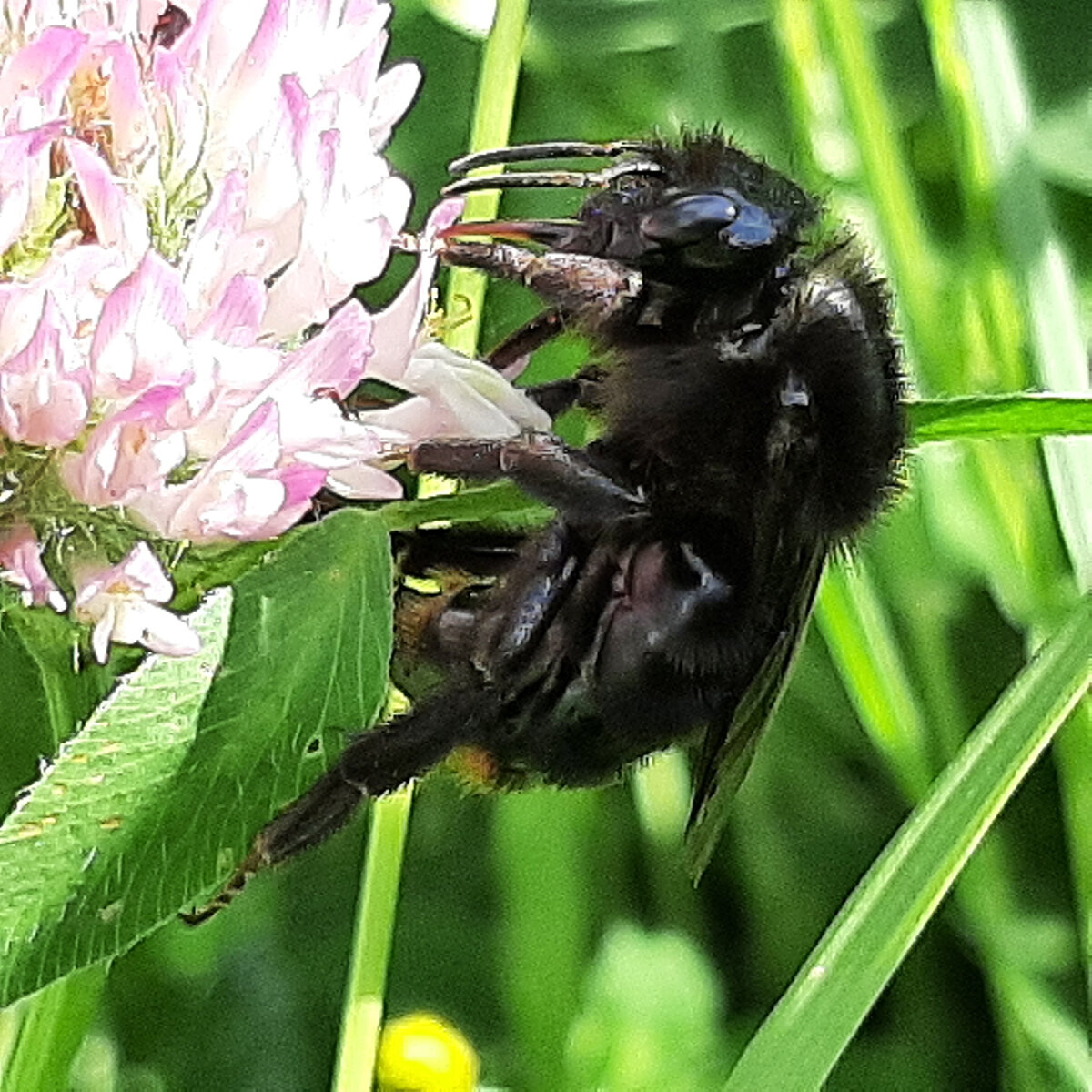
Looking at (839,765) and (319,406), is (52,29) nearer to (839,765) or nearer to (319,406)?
(319,406)

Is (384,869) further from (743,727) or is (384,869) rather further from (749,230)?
(749,230)

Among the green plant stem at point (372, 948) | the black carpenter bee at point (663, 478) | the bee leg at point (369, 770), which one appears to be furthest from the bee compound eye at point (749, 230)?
the green plant stem at point (372, 948)

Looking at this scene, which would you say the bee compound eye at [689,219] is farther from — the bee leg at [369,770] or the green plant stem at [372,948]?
the green plant stem at [372,948]

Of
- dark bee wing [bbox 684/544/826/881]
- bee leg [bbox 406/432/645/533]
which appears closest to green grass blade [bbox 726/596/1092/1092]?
dark bee wing [bbox 684/544/826/881]

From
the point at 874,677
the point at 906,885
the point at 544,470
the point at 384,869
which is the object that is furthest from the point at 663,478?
the point at 874,677

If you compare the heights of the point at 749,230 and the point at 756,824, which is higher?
the point at 749,230

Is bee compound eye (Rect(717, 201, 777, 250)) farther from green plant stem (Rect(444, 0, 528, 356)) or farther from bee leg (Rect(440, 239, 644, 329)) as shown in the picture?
green plant stem (Rect(444, 0, 528, 356))
